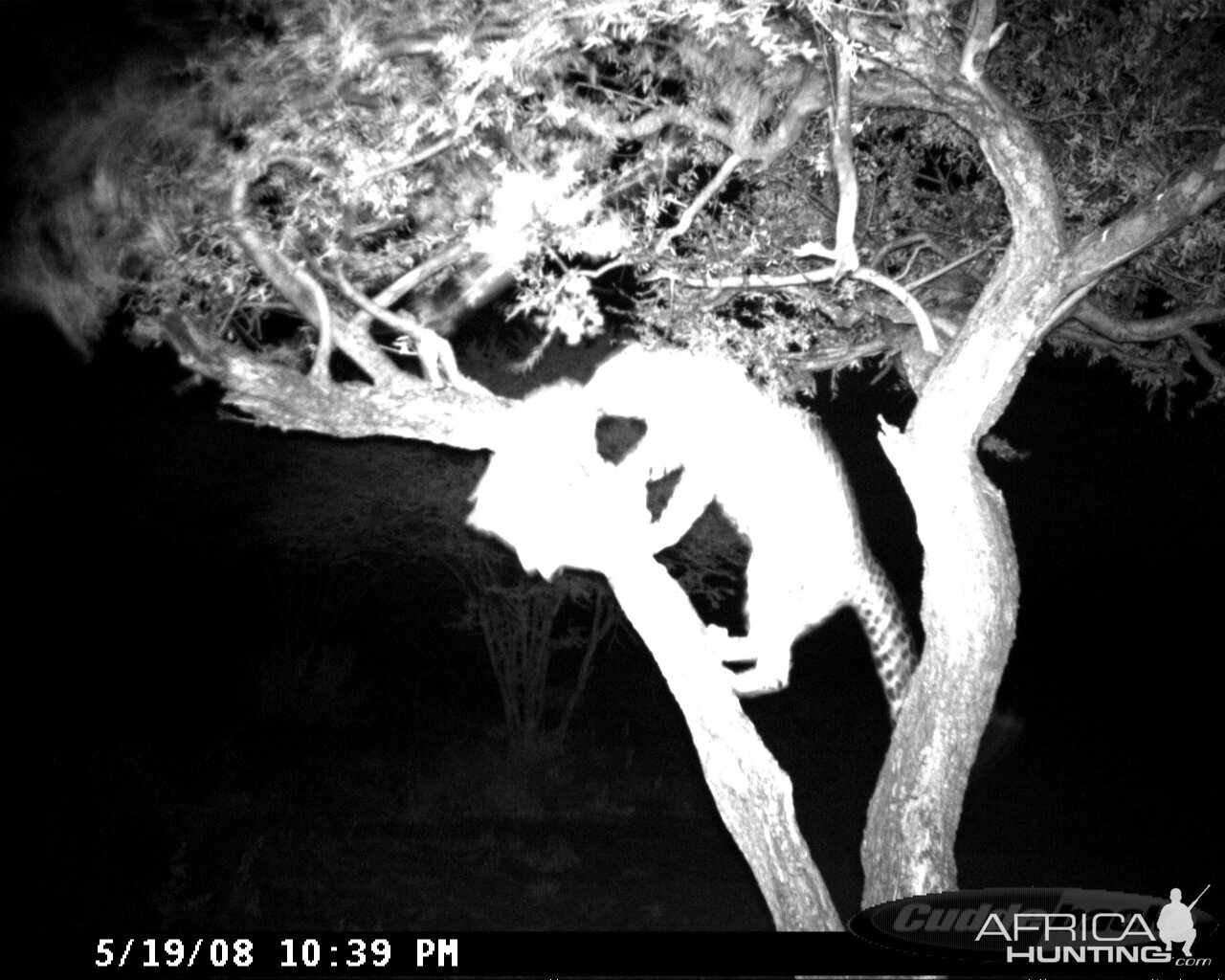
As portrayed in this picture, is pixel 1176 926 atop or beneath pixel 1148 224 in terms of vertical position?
beneath

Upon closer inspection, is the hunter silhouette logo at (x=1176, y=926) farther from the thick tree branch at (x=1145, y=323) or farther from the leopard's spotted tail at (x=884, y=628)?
the thick tree branch at (x=1145, y=323)

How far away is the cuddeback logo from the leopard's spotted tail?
1385mm

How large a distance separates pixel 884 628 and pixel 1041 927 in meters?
1.83

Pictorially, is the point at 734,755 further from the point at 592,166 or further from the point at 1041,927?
the point at 592,166

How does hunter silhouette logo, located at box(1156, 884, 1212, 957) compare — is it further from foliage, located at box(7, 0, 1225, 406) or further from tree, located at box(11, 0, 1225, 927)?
foliage, located at box(7, 0, 1225, 406)

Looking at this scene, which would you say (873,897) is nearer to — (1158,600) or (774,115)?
(774,115)

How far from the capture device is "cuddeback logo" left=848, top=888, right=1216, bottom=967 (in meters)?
4.49

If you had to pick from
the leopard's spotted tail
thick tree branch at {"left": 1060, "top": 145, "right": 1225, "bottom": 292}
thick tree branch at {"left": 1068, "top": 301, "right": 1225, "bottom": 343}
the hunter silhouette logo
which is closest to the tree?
thick tree branch at {"left": 1060, "top": 145, "right": 1225, "bottom": 292}

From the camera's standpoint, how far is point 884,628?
6.14 metres

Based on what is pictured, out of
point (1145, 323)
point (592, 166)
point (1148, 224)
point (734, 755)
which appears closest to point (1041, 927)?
point (734, 755)

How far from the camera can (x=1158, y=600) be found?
85.9 ft

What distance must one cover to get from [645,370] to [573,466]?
2.97 ft

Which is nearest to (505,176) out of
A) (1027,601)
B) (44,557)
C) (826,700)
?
(44,557)

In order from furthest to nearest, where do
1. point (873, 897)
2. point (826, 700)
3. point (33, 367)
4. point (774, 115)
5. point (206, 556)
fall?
point (826, 700), point (206, 556), point (33, 367), point (774, 115), point (873, 897)
